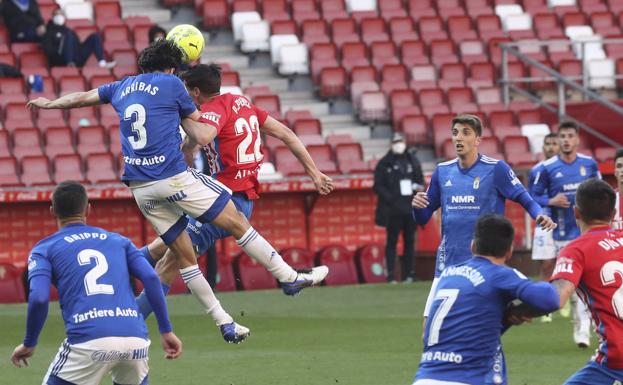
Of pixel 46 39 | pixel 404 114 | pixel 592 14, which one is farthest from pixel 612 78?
pixel 46 39

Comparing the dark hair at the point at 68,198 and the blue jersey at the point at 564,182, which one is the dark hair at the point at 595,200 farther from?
the blue jersey at the point at 564,182

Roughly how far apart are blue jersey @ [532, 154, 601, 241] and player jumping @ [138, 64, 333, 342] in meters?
5.07

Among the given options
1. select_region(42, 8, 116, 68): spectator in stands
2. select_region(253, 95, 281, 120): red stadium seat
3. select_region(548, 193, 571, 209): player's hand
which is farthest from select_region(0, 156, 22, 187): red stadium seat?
select_region(548, 193, 571, 209): player's hand

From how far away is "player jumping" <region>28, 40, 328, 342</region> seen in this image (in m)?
11.0

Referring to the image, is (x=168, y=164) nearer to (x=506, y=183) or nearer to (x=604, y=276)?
(x=506, y=183)

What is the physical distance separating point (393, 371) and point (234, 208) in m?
2.44

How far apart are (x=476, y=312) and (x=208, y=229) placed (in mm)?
4555

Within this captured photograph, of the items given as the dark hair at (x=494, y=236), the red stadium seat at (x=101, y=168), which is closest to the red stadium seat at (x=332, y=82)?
the red stadium seat at (x=101, y=168)

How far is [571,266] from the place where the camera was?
8297mm

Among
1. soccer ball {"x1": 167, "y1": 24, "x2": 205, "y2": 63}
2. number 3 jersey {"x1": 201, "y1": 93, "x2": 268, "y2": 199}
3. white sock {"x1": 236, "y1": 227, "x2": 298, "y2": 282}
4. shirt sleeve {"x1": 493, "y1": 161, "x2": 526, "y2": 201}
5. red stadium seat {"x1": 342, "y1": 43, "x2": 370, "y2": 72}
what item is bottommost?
white sock {"x1": 236, "y1": 227, "x2": 298, "y2": 282}

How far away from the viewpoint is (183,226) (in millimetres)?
11586

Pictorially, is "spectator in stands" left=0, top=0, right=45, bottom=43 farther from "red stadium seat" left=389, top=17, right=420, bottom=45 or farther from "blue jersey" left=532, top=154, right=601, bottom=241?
"blue jersey" left=532, top=154, right=601, bottom=241

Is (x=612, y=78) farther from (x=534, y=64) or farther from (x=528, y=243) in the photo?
(x=528, y=243)

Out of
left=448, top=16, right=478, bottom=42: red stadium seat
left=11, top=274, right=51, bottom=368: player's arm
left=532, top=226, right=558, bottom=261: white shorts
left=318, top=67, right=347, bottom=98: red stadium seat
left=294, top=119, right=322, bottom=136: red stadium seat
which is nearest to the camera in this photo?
left=11, top=274, right=51, bottom=368: player's arm
